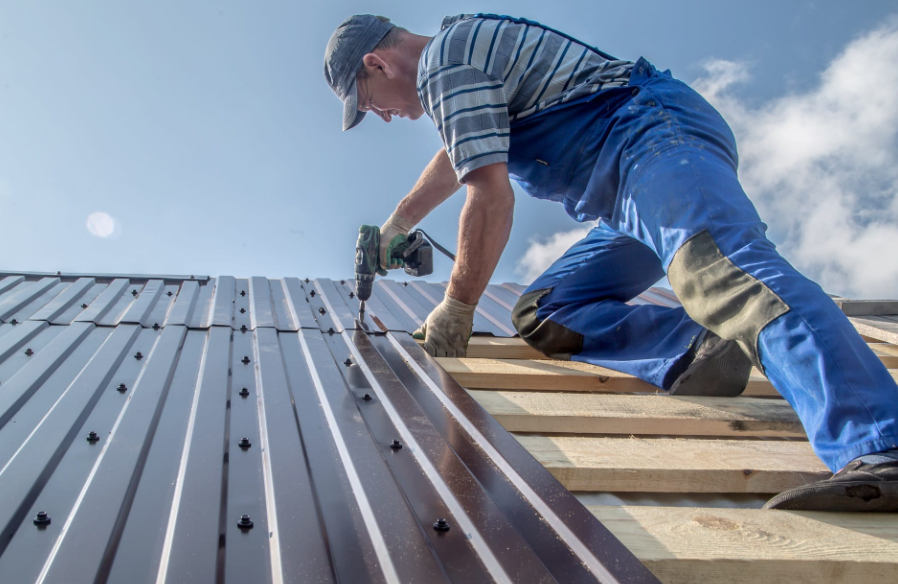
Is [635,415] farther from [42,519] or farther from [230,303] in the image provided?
[230,303]

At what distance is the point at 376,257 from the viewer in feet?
10.1

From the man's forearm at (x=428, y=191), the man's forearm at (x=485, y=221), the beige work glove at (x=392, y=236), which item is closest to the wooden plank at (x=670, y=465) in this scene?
the man's forearm at (x=485, y=221)

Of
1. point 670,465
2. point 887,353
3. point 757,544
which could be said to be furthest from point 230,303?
point 887,353

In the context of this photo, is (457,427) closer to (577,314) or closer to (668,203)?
(668,203)

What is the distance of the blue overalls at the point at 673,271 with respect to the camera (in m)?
1.53

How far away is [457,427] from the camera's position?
5.80 feet

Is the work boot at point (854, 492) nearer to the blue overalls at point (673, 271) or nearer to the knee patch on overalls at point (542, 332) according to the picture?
the blue overalls at point (673, 271)

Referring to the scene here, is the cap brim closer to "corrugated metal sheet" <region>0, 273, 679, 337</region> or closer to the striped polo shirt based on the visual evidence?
the striped polo shirt

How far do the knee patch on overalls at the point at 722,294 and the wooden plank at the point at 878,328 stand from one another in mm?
2032

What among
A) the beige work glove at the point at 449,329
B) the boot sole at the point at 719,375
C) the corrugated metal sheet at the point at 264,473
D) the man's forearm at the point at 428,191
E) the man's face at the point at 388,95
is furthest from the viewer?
the man's forearm at the point at 428,191

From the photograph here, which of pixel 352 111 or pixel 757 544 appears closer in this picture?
pixel 757 544

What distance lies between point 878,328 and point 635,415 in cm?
215

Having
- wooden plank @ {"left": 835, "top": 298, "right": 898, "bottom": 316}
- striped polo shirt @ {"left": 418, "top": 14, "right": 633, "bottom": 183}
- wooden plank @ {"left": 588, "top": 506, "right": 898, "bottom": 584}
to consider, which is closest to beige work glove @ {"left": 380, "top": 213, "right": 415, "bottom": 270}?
striped polo shirt @ {"left": 418, "top": 14, "right": 633, "bottom": 183}

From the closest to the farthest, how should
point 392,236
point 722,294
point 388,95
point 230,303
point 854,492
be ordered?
point 854,492, point 722,294, point 388,95, point 392,236, point 230,303
